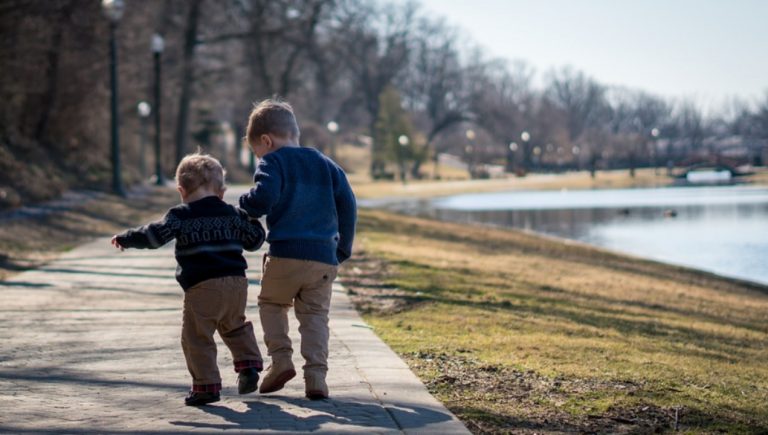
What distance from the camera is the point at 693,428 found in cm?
571

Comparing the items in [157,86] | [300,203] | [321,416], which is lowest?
[321,416]

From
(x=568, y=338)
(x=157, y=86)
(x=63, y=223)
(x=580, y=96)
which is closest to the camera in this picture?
(x=568, y=338)

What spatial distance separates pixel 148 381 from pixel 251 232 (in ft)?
3.93

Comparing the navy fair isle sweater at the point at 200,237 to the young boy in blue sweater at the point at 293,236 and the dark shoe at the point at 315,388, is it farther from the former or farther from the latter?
the dark shoe at the point at 315,388

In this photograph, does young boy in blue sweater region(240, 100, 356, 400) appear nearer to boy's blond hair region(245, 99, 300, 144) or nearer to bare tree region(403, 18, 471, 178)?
boy's blond hair region(245, 99, 300, 144)

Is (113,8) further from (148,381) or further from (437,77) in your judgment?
(437,77)

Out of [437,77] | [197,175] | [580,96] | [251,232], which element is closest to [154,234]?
[197,175]

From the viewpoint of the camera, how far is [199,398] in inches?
228

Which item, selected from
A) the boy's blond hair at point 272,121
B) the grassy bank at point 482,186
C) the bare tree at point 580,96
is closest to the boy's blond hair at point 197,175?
the boy's blond hair at point 272,121

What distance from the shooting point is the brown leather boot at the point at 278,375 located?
19.6ft

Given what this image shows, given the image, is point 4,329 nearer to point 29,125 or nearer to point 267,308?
point 267,308

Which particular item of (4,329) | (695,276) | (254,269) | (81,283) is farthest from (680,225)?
(4,329)

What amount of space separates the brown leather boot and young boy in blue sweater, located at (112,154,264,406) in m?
0.07

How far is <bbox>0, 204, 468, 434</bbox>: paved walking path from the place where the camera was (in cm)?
540
